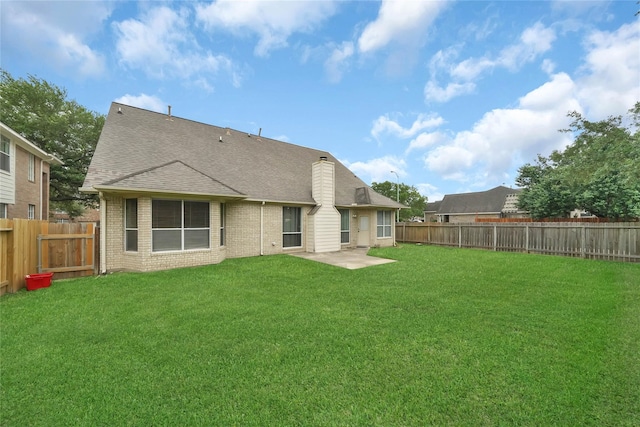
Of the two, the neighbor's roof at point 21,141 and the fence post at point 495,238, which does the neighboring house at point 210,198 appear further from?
the fence post at point 495,238

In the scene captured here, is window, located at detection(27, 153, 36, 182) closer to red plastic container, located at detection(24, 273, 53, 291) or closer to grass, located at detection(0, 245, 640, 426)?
red plastic container, located at detection(24, 273, 53, 291)

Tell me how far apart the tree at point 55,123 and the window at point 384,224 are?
80.2 feet

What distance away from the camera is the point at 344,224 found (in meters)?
15.9

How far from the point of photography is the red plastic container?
7175mm

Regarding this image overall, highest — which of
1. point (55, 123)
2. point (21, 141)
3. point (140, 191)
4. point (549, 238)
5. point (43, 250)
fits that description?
point (55, 123)

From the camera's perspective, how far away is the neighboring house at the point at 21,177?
11.8 meters

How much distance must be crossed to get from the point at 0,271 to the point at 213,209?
18.2 feet

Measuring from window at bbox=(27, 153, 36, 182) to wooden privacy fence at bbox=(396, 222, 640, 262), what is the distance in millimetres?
22845

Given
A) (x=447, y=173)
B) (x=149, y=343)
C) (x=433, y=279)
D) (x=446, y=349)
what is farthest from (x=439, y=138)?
(x=149, y=343)

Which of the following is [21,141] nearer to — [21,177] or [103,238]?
[21,177]

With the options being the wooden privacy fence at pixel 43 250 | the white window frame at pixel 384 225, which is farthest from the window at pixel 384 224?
the wooden privacy fence at pixel 43 250

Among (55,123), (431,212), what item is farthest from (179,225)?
(431,212)

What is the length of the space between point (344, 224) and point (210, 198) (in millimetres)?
7981

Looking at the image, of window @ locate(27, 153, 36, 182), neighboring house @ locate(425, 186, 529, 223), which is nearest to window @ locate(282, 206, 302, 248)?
window @ locate(27, 153, 36, 182)
